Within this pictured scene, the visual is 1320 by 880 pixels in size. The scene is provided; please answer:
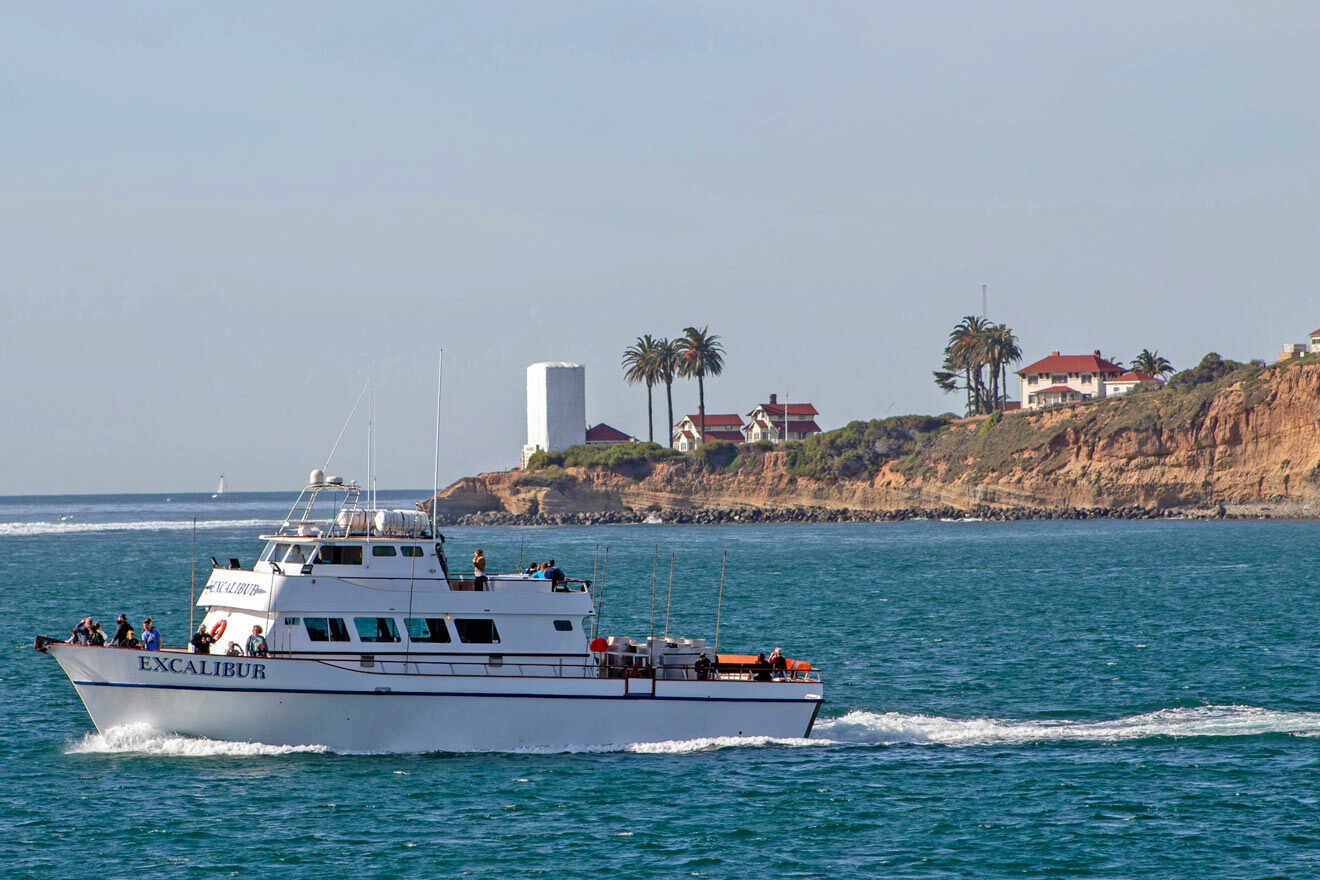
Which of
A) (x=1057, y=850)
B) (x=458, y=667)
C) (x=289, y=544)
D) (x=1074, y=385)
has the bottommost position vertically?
(x=1057, y=850)

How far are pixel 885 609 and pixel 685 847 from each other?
3510cm

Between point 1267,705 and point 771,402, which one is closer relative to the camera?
point 1267,705

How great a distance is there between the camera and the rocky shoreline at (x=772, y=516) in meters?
137

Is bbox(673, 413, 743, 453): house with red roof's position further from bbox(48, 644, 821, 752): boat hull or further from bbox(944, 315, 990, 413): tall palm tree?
bbox(48, 644, 821, 752): boat hull

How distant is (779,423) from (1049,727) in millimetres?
140601

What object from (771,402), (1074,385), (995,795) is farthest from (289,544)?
(771,402)

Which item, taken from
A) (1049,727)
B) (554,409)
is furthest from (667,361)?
(1049,727)

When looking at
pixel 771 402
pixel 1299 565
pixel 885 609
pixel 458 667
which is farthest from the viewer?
pixel 771 402

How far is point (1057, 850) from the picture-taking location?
71.7 ft

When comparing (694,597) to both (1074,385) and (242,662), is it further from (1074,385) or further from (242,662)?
(1074,385)

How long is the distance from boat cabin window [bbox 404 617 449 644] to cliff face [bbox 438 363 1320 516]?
11156cm

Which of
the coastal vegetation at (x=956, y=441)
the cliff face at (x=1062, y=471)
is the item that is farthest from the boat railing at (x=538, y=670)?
the coastal vegetation at (x=956, y=441)

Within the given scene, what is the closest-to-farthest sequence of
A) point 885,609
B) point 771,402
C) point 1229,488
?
point 885,609
point 1229,488
point 771,402

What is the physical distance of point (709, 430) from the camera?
175m
